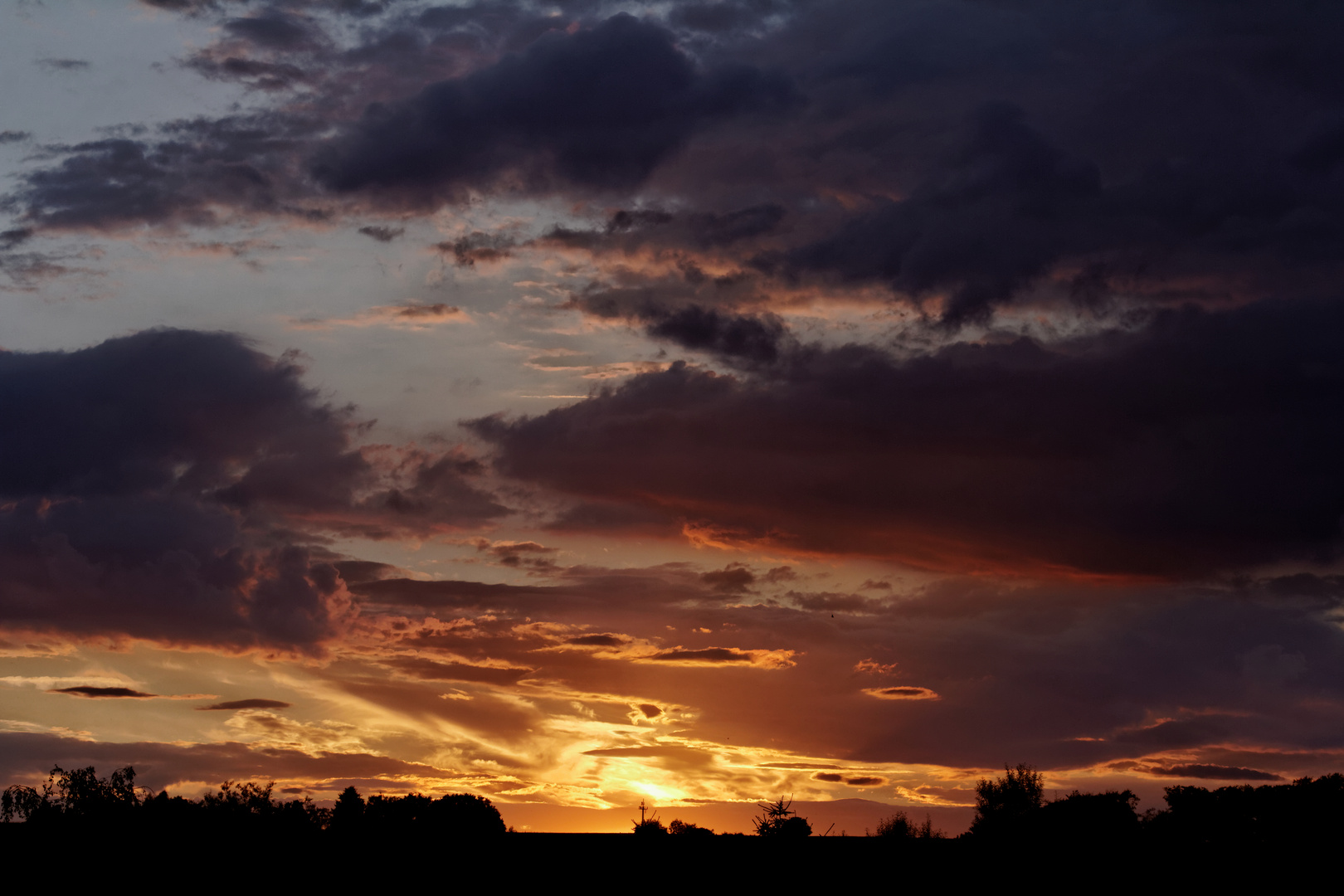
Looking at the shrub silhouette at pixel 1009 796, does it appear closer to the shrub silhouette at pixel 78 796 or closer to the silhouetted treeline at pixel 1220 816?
the silhouetted treeline at pixel 1220 816

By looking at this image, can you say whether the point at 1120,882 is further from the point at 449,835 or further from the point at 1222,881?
the point at 449,835

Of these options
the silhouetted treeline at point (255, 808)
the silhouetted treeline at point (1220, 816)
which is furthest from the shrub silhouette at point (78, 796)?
the silhouetted treeline at point (1220, 816)

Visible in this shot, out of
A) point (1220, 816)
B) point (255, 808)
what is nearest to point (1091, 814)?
point (1220, 816)

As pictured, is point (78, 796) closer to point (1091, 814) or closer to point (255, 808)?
point (255, 808)

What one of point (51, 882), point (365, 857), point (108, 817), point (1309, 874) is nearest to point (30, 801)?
point (108, 817)

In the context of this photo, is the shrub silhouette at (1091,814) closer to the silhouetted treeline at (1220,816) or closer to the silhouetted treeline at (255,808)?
the silhouetted treeline at (1220,816)

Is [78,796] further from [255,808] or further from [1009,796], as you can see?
[1009,796]

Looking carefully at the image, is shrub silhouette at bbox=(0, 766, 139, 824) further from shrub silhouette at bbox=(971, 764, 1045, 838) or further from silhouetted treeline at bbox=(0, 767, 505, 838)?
shrub silhouette at bbox=(971, 764, 1045, 838)

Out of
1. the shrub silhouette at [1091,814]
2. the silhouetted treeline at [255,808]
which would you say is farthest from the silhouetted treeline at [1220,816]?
the silhouetted treeline at [255,808]

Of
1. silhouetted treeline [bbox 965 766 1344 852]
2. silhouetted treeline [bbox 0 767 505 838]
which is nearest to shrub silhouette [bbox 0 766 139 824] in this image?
silhouetted treeline [bbox 0 767 505 838]

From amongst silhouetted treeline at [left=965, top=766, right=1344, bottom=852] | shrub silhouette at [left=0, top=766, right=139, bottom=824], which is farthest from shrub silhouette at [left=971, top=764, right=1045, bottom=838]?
shrub silhouette at [left=0, top=766, right=139, bottom=824]

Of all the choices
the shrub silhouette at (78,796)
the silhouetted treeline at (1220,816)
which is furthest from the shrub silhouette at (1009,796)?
the shrub silhouette at (78,796)

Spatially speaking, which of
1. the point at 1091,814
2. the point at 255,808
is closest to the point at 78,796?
the point at 255,808

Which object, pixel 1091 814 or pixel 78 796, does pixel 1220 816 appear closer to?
pixel 1091 814
